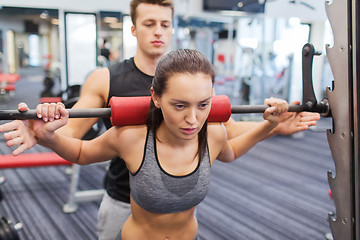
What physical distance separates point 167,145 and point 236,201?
2.57 metres

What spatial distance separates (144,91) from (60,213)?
222cm

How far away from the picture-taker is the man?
1.46 metres

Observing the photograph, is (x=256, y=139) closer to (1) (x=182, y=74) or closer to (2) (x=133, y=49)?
(1) (x=182, y=74)

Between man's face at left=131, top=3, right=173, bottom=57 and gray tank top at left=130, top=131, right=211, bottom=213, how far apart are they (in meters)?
0.50

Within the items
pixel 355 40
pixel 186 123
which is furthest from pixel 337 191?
pixel 186 123

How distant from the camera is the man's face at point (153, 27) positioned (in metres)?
1.46

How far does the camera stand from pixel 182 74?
0.99 m

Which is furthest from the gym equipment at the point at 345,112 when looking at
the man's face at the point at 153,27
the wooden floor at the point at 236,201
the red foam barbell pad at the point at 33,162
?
the red foam barbell pad at the point at 33,162

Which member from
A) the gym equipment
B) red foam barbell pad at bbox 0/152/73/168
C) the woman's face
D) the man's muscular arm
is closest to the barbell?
the woman's face

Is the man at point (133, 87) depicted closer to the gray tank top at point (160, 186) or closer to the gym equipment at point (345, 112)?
the gym equipment at point (345, 112)

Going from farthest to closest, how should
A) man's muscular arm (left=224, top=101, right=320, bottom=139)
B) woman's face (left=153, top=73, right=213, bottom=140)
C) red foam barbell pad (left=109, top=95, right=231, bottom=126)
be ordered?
man's muscular arm (left=224, top=101, right=320, bottom=139)
red foam barbell pad (left=109, top=95, right=231, bottom=126)
woman's face (left=153, top=73, right=213, bottom=140)

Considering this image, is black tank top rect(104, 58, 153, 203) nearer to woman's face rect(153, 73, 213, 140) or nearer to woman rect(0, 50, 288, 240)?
woman rect(0, 50, 288, 240)

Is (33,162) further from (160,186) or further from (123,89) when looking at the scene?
(160,186)

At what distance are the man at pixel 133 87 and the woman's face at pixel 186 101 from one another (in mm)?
512
